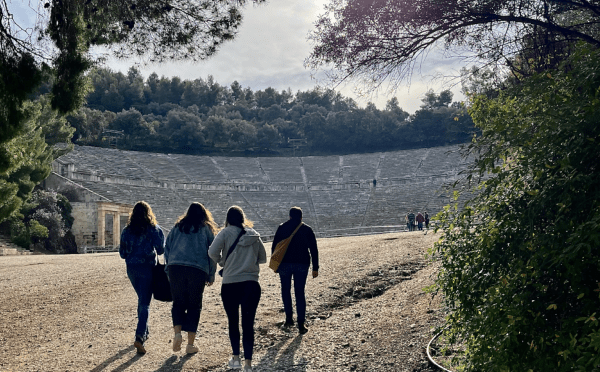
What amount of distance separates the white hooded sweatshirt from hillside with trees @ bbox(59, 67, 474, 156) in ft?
162

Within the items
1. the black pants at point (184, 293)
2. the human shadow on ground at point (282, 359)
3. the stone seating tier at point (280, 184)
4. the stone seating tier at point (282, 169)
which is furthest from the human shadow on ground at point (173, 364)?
the stone seating tier at point (282, 169)

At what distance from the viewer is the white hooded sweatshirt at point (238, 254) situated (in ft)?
15.9

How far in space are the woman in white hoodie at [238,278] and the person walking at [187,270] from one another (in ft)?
1.15

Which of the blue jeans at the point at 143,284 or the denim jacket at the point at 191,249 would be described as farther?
the blue jeans at the point at 143,284

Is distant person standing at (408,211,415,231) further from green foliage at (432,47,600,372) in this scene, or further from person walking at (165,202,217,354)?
green foliage at (432,47,600,372)

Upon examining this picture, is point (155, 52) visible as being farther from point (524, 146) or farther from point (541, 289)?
point (541, 289)

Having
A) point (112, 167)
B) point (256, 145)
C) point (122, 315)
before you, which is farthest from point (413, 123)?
point (122, 315)

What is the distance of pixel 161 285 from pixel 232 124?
193 feet

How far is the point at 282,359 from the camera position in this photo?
515 cm

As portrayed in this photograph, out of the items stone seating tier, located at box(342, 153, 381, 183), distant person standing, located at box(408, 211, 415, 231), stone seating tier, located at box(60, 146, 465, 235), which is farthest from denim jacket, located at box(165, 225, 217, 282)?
stone seating tier, located at box(342, 153, 381, 183)

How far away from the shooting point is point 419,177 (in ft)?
148

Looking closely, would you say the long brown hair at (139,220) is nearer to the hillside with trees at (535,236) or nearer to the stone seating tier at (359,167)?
the hillside with trees at (535,236)

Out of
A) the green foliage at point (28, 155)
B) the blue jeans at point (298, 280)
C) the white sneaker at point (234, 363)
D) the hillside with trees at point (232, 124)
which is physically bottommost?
the white sneaker at point (234, 363)

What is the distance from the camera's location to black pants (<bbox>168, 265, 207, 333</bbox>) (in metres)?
5.24
